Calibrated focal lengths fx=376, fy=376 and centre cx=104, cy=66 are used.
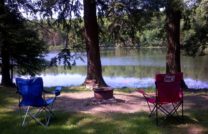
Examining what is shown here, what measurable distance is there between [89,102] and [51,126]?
1839 mm

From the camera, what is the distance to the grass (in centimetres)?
586

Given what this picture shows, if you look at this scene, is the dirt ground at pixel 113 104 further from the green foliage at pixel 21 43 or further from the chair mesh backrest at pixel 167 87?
the green foliage at pixel 21 43

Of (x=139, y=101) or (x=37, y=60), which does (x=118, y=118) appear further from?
(x=37, y=60)

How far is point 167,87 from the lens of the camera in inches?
237

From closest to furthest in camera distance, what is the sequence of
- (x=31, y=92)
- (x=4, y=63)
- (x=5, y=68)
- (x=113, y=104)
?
1. (x=31, y=92)
2. (x=113, y=104)
3. (x=5, y=68)
4. (x=4, y=63)

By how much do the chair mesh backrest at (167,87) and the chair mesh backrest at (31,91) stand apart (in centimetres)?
193

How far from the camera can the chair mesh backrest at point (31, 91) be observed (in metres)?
6.20

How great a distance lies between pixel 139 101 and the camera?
26.9 feet

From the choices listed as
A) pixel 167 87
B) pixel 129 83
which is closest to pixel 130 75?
pixel 129 83

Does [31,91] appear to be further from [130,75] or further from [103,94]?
[130,75]

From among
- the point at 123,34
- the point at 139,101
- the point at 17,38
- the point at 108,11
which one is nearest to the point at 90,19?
the point at 108,11

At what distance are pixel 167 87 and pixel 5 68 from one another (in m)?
9.05

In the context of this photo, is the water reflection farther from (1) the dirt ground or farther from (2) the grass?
(2) the grass

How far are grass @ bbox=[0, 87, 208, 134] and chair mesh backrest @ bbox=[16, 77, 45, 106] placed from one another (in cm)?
42
